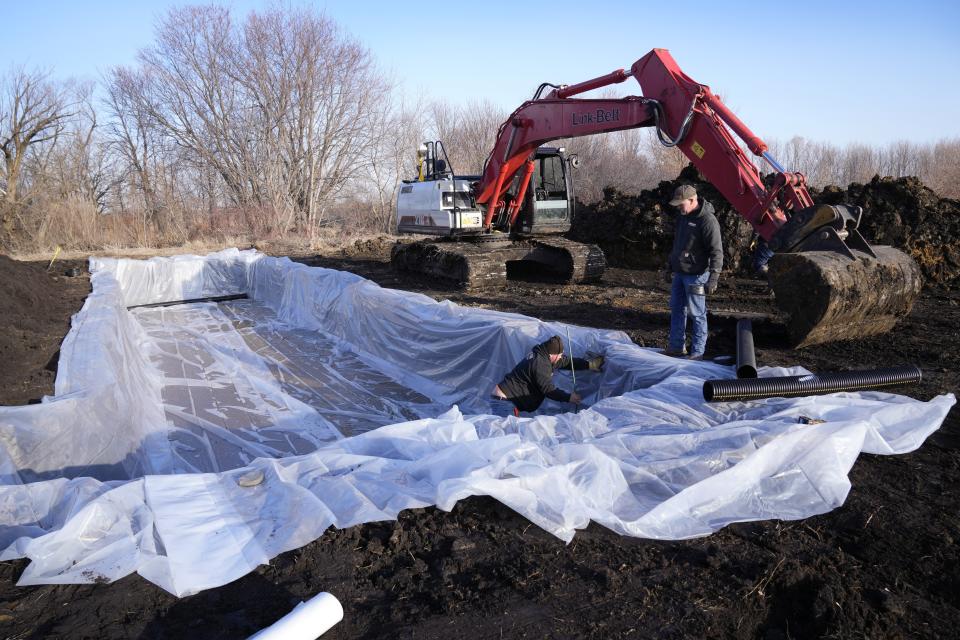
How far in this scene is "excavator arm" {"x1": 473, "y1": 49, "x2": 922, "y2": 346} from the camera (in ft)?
19.9

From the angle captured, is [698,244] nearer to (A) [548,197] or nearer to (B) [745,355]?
(B) [745,355]

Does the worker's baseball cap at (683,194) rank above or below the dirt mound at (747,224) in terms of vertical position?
above

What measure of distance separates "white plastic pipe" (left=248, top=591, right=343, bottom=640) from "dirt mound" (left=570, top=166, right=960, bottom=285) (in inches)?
434

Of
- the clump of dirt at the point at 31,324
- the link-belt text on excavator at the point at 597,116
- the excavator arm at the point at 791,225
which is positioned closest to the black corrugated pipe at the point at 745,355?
the excavator arm at the point at 791,225

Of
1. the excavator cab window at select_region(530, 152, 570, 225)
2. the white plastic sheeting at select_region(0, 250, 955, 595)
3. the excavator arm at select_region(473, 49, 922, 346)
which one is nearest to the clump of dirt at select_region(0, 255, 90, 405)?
the white plastic sheeting at select_region(0, 250, 955, 595)

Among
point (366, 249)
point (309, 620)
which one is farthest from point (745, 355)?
point (366, 249)

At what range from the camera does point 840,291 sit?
236 inches

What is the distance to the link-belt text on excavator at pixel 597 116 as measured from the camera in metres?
8.07

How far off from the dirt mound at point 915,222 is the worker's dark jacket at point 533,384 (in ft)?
27.0

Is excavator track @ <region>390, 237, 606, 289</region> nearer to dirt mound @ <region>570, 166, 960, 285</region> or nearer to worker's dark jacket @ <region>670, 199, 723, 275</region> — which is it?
dirt mound @ <region>570, 166, 960, 285</region>

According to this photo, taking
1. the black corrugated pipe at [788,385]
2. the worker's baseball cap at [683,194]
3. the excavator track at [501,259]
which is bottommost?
the black corrugated pipe at [788,385]

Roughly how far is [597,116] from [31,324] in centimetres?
770

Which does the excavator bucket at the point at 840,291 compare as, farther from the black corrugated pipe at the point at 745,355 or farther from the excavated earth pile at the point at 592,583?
the excavated earth pile at the point at 592,583

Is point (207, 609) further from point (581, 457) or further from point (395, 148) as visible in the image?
point (395, 148)
